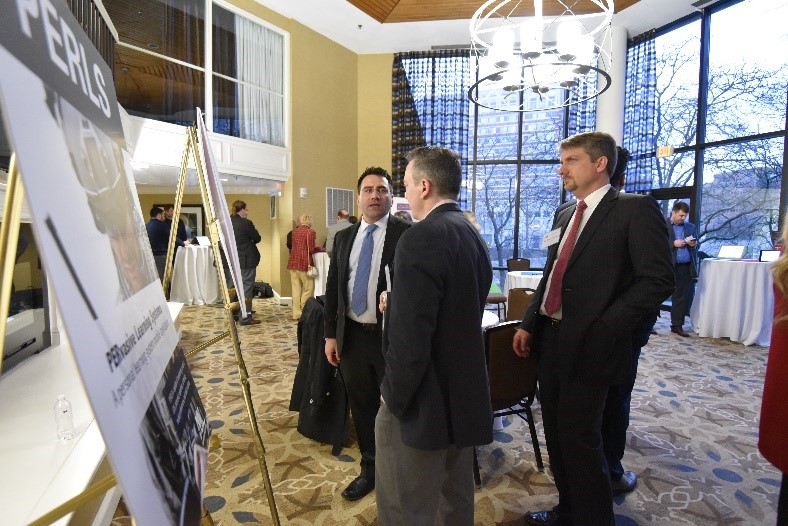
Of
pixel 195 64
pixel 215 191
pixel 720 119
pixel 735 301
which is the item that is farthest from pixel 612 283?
pixel 195 64

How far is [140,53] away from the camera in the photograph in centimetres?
631

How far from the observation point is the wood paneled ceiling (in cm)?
691

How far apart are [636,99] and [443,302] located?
298 inches

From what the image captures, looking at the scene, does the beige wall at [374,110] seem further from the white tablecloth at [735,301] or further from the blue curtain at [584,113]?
the white tablecloth at [735,301]

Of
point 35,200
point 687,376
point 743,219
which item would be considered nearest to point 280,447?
point 35,200

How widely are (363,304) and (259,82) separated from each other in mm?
6473

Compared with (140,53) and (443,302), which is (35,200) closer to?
(443,302)

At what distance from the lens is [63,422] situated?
153cm

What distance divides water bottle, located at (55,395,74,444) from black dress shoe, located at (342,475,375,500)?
1.16 m

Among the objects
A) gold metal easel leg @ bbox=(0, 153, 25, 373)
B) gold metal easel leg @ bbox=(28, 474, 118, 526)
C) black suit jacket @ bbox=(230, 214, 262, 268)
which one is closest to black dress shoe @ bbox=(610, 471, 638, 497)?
gold metal easel leg @ bbox=(28, 474, 118, 526)

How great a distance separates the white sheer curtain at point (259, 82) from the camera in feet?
23.4

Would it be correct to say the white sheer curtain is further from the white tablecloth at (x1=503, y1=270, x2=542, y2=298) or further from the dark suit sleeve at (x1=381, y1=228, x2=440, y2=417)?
the dark suit sleeve at (x1=381, y1=228, x2=440, y2=417)

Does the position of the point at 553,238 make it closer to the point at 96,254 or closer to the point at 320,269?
the point at 96,254

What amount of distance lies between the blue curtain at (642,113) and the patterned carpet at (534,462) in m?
4.06
